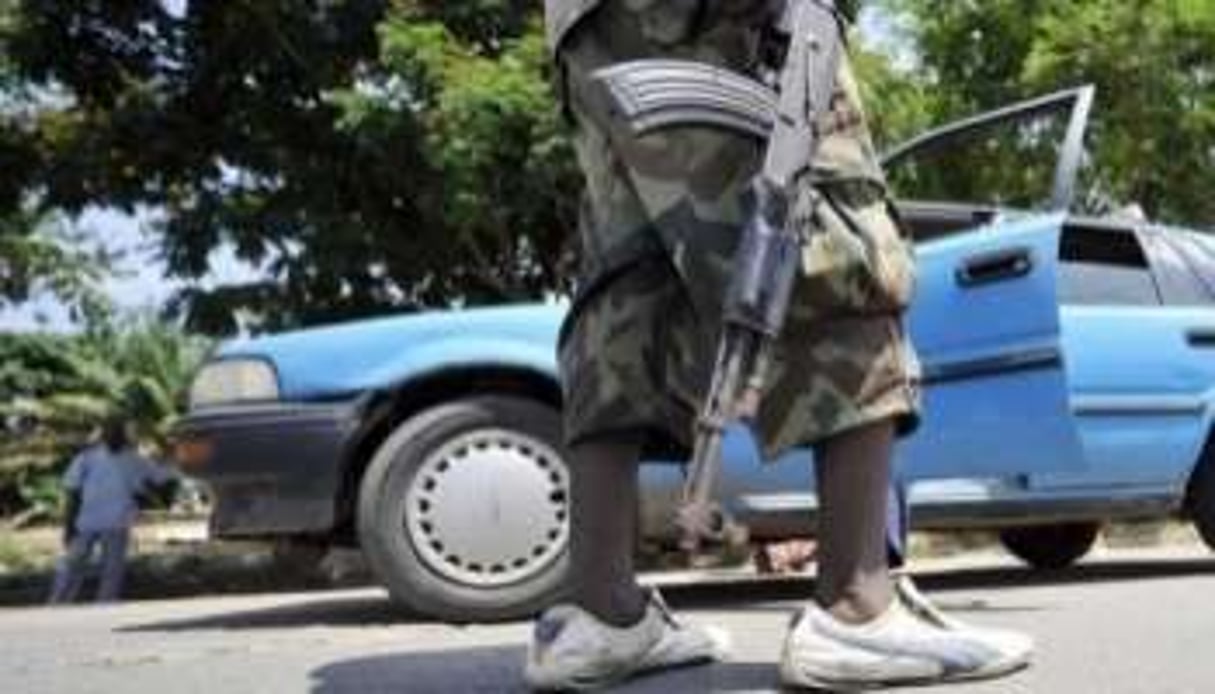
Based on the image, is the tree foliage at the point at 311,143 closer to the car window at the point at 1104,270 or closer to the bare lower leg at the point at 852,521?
the car window at the point at 1104,270

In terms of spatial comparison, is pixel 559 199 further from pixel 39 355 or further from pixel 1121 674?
pixel 39 355

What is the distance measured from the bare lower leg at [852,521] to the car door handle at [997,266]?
11.8ft

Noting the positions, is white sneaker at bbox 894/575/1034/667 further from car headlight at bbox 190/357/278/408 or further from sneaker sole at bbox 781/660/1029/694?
car headlight at bbox 190/357/278/408

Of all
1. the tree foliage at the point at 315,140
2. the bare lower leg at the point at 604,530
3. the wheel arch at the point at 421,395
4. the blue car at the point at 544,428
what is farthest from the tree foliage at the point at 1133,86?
the bare lower leg at the point at 604,530

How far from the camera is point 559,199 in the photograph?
41.5 feet

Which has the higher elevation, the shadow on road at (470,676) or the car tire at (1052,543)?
the shadow on road at (470,676)

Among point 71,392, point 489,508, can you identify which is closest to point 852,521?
point 489,508

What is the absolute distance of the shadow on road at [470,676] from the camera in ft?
13.0

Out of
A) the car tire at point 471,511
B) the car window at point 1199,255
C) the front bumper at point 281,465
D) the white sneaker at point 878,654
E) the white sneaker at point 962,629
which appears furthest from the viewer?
the car window at point 1199,255

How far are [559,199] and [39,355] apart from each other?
77.4ft

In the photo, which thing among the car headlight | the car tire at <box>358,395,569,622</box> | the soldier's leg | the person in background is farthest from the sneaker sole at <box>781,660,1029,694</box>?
the person in background

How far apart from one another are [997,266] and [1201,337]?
1368 mm

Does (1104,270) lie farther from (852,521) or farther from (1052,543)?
(852,521)

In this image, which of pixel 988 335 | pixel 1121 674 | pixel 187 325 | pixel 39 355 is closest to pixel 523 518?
pixel 988 335
